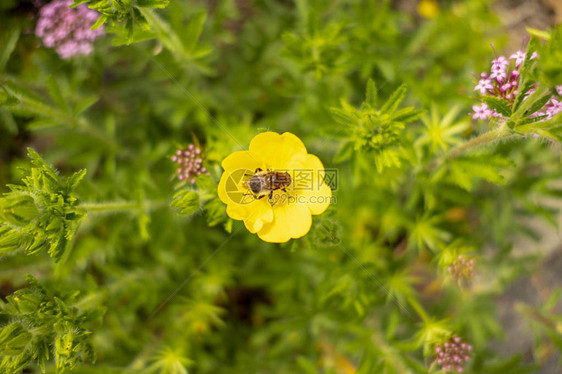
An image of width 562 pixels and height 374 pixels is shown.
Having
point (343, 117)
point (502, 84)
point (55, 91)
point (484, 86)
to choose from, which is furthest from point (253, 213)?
point (55, 91)

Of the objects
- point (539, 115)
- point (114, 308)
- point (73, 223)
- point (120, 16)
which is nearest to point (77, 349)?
point (73, 223)

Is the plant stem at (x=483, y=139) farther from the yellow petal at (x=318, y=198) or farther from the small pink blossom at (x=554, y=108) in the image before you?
the yellow petal at (x=318, y=198)

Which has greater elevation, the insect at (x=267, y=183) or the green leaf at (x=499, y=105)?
the green leaf at (x=499, y=105)

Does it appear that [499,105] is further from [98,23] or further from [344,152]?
[98,23]

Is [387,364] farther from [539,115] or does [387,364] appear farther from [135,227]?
[135,227]

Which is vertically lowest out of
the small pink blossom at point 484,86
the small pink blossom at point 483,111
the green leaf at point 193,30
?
the green leaf at point 193,30

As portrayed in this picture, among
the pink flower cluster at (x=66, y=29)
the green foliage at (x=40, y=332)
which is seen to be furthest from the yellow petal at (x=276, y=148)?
the pink flower cluster at (x=66, y=29)
